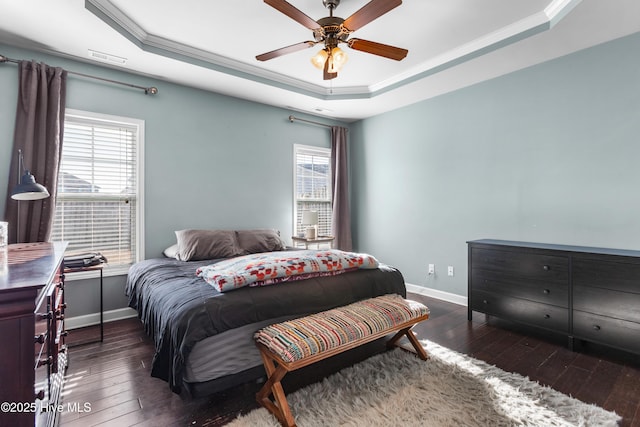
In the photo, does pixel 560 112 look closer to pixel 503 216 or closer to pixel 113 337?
pixel 503 216

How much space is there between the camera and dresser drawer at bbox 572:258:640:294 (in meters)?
2.21

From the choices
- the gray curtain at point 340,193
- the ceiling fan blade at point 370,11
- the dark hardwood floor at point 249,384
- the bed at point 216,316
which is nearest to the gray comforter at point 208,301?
the bed at point 216,316

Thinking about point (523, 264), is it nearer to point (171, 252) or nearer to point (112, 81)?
point (171, 252)

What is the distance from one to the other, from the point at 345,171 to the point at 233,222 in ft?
6.55

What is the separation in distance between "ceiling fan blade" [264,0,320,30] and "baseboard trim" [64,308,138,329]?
3.12m

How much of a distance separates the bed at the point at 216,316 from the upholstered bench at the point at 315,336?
109mm

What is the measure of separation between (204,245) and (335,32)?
2.26 m

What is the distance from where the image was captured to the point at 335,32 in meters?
2.24

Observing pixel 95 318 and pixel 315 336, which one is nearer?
pixel 315 336

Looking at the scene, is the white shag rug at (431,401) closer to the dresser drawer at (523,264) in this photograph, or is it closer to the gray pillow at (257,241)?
the dresser drawer at (523,264)

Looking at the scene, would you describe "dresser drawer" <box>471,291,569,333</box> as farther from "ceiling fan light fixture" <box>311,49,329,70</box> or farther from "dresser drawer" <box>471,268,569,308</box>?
"ceiling fan light fixture" <box>311,49,329,70</box>

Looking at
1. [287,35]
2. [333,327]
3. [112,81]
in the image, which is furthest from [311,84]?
[333,327]

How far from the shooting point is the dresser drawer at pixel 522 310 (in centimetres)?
256

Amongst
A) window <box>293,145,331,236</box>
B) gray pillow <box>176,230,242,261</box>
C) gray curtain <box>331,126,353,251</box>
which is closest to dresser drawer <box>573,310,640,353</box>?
gray curtain <box>331,126,353,251</box>
